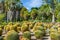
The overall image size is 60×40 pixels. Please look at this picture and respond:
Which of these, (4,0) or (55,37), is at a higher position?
(4,0)

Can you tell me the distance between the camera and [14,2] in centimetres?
4466

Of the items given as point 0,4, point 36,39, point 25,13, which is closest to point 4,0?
point 0,4

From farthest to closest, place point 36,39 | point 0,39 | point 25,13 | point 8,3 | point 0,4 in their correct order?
point 25,13 < point 0,4 < point 8,3 < point 36,39 < point 0,39

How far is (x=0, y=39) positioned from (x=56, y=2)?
92.7 ft

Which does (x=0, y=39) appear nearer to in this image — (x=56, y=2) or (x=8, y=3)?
(x=56, y=2)

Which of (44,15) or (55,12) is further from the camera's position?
(44,15)

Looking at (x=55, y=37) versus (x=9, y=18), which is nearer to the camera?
(x=55, y=37)

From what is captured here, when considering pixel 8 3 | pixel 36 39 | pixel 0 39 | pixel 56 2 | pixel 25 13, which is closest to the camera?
pixel 0 39

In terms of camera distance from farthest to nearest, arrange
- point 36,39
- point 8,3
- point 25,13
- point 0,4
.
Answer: point 25,13
point 0,4
point 8,3
point 36,39

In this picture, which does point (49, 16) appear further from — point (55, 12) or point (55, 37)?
point (55, 37)

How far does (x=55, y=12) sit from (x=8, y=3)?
10.1 meters

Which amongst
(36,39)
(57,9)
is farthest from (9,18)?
(36,39)

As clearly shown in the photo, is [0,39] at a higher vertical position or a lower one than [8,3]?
lower

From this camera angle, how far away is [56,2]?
40.6 meters
